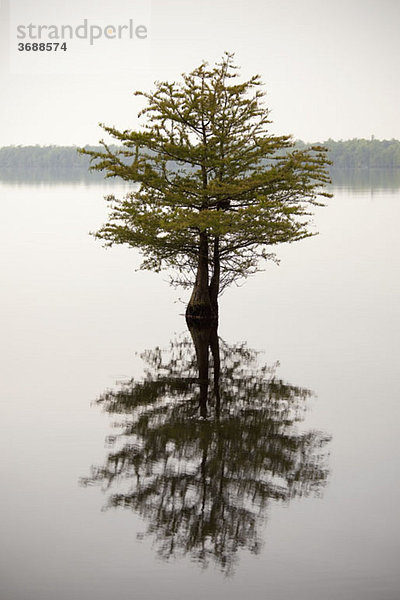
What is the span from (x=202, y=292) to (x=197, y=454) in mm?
15065

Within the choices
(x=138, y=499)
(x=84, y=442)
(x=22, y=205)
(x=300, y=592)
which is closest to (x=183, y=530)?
(x=138, y=499)

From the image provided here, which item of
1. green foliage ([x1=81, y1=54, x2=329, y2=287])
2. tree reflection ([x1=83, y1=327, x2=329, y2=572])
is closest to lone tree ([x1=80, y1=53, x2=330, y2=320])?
green foliage ([x1=81, y1=54, x2=329, y2=287])

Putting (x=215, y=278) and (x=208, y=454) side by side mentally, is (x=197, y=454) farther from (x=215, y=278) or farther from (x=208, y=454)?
(x=215, y=278)

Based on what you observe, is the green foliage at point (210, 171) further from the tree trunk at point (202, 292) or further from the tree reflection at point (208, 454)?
the tree reflection at point (208, 454)

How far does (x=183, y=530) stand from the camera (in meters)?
15.6

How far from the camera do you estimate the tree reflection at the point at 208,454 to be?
1576 cm

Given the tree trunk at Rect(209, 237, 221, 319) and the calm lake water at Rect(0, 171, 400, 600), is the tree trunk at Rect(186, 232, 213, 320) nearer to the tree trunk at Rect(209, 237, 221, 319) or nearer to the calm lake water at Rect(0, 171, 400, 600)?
the tree trunk at Rect(209, 237, 221, 319)

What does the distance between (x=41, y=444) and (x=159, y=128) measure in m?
14.6

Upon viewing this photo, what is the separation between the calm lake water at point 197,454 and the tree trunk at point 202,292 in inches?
38.3

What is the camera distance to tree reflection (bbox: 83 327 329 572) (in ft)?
51.7

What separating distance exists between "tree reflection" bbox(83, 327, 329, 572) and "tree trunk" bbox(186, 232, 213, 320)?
5.56 metres

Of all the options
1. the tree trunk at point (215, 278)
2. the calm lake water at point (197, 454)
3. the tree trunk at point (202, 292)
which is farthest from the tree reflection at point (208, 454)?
the tree trunk at point (215, 278)

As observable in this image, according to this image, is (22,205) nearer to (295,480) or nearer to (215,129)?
(215,129)

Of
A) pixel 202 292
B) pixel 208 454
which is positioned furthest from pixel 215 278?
pixel 208 454
